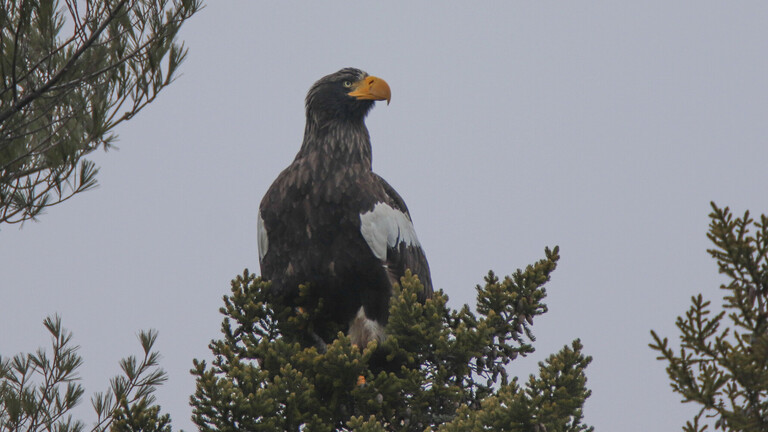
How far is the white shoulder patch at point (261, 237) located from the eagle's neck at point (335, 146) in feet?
1.62

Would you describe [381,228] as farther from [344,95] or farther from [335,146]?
[344,95]

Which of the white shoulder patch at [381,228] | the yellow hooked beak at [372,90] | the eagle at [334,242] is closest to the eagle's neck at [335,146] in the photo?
the eagle at [334,242]

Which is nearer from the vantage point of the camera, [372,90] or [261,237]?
[261,237]

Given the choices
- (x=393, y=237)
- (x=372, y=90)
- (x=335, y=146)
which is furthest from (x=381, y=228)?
(x=372, y=90)

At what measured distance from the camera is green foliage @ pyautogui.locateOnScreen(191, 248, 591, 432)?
15.3 feet

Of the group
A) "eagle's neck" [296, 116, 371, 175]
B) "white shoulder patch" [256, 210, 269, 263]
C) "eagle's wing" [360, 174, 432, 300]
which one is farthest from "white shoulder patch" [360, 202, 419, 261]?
"white shoulder patch" [256, 210, 269, 263]

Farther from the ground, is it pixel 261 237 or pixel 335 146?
pixel 335 146

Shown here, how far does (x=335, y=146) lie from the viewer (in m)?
6.12

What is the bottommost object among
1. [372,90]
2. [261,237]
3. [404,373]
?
[404,373]

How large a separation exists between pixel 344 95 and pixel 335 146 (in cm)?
52

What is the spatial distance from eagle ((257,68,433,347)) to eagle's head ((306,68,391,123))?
39cm

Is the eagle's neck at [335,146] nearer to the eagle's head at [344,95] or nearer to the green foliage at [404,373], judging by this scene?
the eagle's head at [344,95]

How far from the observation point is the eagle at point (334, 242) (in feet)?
18.6

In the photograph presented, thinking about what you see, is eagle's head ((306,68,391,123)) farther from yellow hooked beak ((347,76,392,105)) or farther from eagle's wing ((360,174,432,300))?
eagle's wing ((360,174,432,300))
